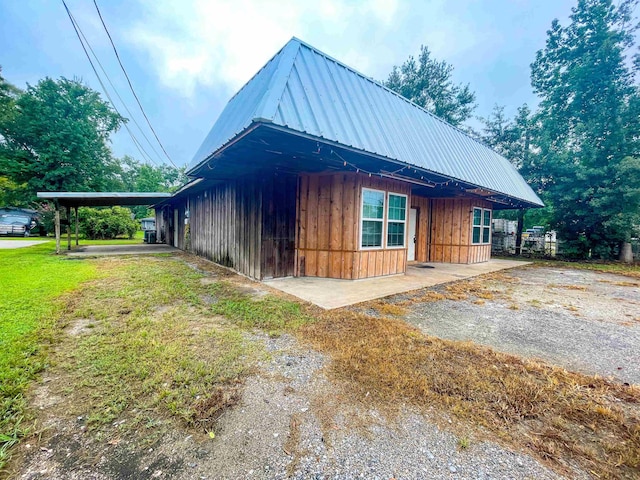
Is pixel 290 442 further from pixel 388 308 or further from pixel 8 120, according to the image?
pixel 8 120

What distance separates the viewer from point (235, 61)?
1842cm

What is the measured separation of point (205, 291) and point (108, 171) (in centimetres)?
2771

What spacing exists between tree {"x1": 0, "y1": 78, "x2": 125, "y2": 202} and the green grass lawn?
20.2m

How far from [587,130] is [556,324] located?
14097 millimetres

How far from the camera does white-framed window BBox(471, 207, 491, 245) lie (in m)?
10.4

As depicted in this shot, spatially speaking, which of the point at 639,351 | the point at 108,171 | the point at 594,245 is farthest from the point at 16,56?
the point at 594,245

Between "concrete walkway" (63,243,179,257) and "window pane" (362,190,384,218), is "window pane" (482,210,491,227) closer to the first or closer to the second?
"window pane" (362,190,384,218)

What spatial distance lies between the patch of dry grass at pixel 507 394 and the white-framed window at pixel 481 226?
880cm

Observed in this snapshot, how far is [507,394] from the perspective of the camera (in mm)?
2053

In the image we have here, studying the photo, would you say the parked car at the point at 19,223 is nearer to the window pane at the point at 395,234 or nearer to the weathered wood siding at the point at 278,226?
the weathered wood siding at the point at 278,226

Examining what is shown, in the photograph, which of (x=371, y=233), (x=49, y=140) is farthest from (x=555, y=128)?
(x=49, y=140)

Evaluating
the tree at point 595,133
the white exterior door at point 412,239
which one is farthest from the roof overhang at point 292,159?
the tree at point 595,133

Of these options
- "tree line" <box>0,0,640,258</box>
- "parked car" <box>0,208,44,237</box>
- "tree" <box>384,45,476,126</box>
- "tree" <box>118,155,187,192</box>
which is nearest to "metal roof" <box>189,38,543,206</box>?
"tree line" <box>0,0,640,258</box>

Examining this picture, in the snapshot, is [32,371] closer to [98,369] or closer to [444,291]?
[98,369]
